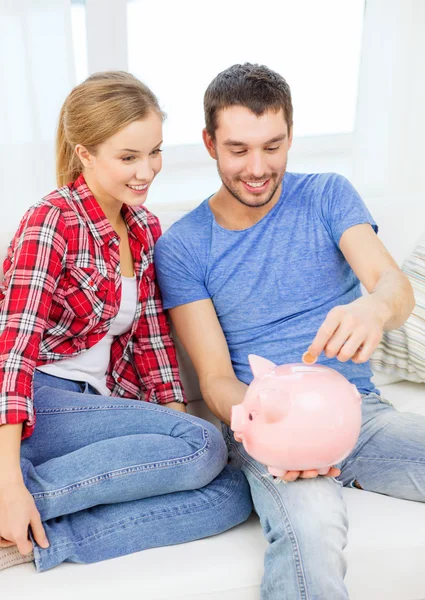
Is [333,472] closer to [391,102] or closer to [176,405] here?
[176,405]

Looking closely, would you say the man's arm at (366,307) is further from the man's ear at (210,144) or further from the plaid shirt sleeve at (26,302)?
the plaid shirt sleeve at (26,302)

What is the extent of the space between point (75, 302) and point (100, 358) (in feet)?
0.56

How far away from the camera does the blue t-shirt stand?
1.72 m

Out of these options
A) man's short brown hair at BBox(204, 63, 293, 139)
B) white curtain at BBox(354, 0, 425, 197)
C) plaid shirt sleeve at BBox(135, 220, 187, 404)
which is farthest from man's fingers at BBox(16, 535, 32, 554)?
white curtain at BBox(354, 0, 425, 197)

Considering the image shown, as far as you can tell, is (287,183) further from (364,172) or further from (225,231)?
(364,172)

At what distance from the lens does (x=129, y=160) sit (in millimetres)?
Answer: 1610

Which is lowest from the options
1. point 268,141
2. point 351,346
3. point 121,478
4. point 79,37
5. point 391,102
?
point 121,478

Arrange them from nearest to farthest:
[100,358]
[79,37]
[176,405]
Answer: [100,358] < [176,405] < [79,37]

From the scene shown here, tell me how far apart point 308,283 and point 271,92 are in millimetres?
432

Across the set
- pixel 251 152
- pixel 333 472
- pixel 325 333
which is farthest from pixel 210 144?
pixel 333 472

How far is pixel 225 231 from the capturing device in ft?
5.81

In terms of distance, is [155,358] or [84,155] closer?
[84,155]

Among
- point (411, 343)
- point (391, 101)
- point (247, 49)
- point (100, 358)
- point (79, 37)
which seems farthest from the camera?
point (391, 101)

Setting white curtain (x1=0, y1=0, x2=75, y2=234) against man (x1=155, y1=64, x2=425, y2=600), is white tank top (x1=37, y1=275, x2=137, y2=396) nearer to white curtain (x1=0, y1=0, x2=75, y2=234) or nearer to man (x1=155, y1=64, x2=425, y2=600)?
man (x1=155, y1=64, x2=425, y2=600)
